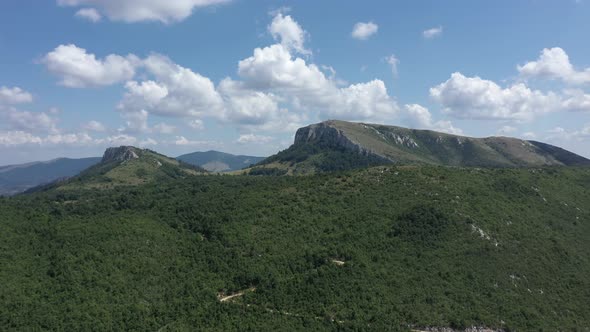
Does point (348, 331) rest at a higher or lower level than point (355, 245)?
lower

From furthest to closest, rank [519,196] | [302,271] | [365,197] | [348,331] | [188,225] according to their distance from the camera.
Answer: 1. [519,196]
2. [365,197]
3. [188,225]
4. [302,271]
5. [348,331]

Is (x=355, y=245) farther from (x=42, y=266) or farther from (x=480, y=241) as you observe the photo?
(x=42, y=266)

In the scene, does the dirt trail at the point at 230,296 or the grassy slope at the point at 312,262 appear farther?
the dirt trail at the point at 230,296

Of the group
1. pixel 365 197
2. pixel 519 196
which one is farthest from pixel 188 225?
pixel 519 196

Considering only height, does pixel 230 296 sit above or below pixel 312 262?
below

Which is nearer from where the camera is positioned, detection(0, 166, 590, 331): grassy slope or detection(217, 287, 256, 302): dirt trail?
detection(0, 166, 590, 331): grassy slope

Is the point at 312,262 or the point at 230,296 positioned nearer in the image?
the point at 230,296

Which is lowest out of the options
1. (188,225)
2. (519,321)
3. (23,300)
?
(519,321)

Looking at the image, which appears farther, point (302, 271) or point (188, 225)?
point (188, 225)
